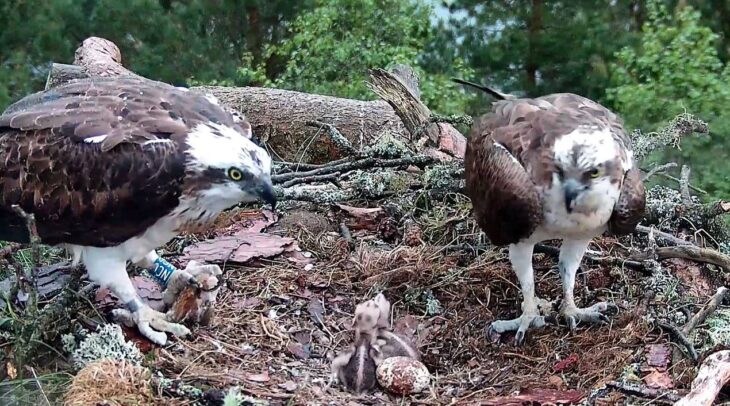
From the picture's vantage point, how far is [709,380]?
3309 mm

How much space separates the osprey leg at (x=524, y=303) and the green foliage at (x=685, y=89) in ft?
15.0

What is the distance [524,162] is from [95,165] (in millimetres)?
A: 1785

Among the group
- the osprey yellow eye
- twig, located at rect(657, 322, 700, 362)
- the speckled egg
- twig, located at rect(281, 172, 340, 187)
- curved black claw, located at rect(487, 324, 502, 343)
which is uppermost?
the osprey yellow eye

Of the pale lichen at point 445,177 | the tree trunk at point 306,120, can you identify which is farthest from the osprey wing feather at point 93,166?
the tree trunk at point 306,120

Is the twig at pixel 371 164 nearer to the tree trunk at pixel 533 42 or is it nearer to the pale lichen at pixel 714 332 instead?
the pale lichen at pixel 714 332

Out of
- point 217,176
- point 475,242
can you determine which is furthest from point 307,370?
point 475,242

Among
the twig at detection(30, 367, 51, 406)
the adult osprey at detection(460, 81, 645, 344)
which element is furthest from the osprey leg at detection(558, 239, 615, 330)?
the twig at detection(30, 367, 51, 406)

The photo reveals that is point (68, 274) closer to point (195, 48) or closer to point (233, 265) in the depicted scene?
point (233, 265)

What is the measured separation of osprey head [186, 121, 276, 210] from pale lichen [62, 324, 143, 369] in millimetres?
705

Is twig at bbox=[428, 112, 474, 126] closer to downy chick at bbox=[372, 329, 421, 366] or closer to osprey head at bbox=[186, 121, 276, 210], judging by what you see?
downy chick at bbox=[372, 329, 421, 366]

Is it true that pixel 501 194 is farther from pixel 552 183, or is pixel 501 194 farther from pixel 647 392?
pixel 647 392

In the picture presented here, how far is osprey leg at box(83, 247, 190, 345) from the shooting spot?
3.94m

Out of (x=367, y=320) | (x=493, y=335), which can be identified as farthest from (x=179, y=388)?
(x=493, y=335)

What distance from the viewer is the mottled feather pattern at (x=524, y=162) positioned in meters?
3.80
